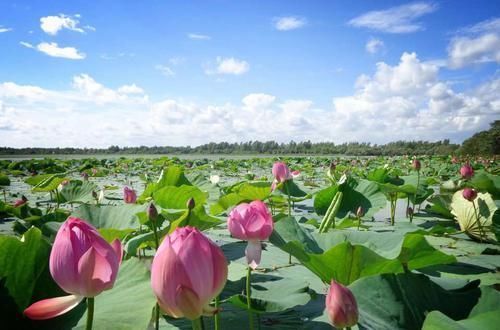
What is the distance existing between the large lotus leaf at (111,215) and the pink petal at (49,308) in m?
0.95

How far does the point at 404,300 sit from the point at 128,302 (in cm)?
62

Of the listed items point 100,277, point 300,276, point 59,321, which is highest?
point 100,277

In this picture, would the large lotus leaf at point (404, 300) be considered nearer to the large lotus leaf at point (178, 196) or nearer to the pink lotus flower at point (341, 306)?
the pink lotus flower at point (341, 306)

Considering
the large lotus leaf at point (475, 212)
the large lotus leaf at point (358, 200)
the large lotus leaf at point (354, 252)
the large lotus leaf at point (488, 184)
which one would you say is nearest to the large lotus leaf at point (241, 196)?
the large lotus leaf at point (358, 200)

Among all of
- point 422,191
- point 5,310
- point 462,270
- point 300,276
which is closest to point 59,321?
point 5,310

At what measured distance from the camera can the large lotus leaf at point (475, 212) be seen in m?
2.28

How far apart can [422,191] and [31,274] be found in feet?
10.6

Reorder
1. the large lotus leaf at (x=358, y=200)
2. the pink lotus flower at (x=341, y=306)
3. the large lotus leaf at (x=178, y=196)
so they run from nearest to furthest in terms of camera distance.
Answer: the pink lotus flower at (x=341, y=306) → the large lotus leaf at (x=178, y=196) → the large lotus leaf at (x=358, y=200)

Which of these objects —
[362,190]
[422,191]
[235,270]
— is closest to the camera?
[235,270]

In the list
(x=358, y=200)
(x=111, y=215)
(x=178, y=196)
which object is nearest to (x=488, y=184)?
(x=358, y=200)

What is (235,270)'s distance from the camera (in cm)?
139

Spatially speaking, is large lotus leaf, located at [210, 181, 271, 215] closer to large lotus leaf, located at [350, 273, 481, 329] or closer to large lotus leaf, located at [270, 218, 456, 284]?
large lotus leaf, located at [270, 218, 456, 284]

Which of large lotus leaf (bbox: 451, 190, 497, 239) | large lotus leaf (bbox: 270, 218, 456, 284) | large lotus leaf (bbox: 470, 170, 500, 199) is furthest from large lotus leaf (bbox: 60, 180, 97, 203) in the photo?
large lotus leaf (bbox: 470, 170, 500, 199)

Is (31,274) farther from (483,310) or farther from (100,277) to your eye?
(483,310)
